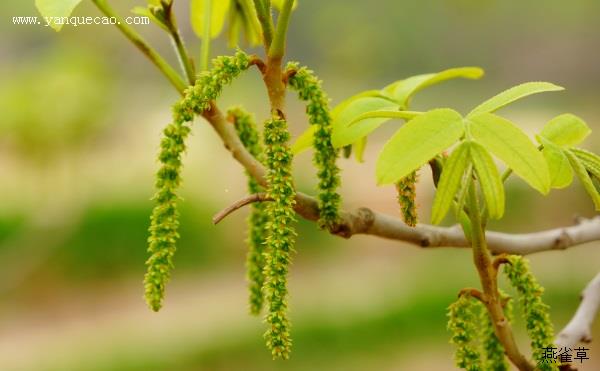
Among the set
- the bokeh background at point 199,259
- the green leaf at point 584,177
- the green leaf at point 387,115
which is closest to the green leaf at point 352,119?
the green leaf at point 387,115

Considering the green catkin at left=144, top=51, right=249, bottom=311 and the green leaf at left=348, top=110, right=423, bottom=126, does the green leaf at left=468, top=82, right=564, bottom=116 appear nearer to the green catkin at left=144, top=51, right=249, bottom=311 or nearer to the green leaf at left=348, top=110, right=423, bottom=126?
the green leaf at left=348, top=110, right=423, bottom=126

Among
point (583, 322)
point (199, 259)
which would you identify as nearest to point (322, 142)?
point (583, 322)

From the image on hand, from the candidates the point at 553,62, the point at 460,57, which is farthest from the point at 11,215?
Answer: the point at 553,62

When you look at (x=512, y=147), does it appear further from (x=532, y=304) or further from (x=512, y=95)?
(x=532, y=304)

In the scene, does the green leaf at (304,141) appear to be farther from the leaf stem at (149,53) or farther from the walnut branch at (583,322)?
the walnut branch at (583,322)

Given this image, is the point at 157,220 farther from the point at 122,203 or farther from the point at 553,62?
the point at 553,62

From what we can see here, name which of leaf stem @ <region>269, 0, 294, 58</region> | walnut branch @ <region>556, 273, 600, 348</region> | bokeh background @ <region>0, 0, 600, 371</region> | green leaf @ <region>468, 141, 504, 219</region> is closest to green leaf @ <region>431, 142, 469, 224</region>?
green leaf @ <region>468, 141, 504, 219</region>
